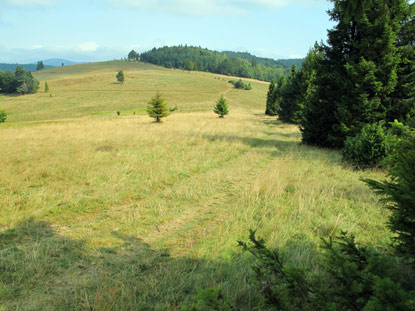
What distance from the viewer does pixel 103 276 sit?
348 cm

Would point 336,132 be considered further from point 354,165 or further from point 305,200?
point 305,200

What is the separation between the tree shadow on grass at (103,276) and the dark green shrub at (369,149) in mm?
8040

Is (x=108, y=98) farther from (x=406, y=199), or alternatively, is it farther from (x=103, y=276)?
(x=406, y=199)

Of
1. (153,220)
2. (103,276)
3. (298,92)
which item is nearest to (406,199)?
(103,276)

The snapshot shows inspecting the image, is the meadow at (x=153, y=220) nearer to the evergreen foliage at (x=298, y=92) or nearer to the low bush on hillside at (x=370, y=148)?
the low bush on hillside at (x=370, y=148)

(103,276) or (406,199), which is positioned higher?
(406,199)

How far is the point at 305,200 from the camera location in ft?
19.3

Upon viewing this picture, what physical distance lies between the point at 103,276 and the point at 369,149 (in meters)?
9.82

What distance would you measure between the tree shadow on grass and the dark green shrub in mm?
8040

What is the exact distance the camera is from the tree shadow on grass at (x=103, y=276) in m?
2.94

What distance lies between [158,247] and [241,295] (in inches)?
72.7

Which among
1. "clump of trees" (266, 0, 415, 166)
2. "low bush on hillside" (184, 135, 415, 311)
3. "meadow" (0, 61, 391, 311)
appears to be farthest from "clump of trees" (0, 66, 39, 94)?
"low bush on hillside" (184, 135, 415, 311)

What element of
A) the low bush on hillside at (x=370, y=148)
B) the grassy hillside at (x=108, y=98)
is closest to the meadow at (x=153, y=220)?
the low bush on hillside at (x=370, y=148)

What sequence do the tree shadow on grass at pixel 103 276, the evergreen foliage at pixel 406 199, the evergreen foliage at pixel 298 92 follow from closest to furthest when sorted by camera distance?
1. the evergreen foliage at pixel 406 199
2. the tree shadow on grass at pixel 103 276
3. the evergreen foliage at pixel 298 92
